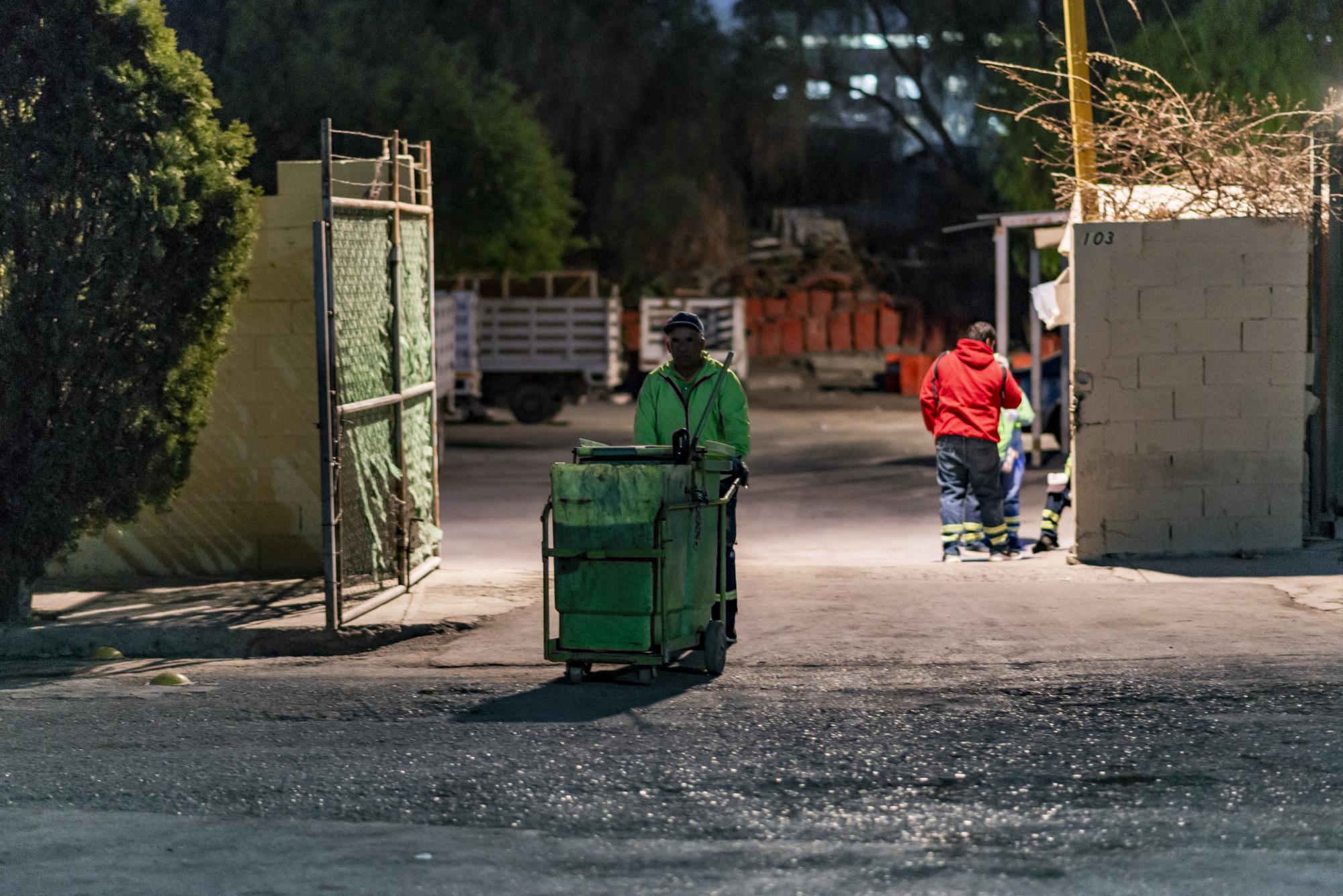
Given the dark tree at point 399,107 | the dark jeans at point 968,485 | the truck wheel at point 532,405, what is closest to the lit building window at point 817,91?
the dark tree at point 399,107

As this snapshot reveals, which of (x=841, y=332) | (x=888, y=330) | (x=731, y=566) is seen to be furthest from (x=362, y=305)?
(x=888, y=330)

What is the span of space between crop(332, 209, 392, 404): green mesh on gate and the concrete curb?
1285 mm

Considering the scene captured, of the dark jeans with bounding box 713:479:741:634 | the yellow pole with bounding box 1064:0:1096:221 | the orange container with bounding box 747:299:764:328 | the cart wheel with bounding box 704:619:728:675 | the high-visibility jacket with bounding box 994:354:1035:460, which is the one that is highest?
the yellow pole with bounding box 1064:0:1096:221

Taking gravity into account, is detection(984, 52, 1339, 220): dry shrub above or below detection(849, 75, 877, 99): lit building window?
below

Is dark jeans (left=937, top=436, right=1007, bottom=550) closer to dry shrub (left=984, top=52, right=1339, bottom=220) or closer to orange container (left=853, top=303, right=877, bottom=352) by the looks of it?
dry shrub (left=984, top=52, right=1339, bottom=220)

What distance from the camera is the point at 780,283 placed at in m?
41.8

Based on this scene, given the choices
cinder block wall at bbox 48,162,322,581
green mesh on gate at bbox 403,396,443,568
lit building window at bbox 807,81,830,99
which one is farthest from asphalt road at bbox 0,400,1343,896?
lit building window at bbox 807,81,830,99

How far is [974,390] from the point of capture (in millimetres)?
12453

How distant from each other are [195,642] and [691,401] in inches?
115

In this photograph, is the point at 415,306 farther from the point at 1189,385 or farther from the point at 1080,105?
the point at 1080,105

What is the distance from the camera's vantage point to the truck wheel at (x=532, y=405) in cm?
2798

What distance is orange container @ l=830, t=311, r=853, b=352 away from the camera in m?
40.2

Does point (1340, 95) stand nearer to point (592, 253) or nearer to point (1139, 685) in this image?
point (1139, 685)

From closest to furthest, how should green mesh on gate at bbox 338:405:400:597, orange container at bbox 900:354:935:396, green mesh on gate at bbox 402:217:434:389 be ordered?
green mesh on gate at bbox 338:405:400:597 < green mesh on gate at bbox 402:217:434:389 < orange container at bbox 900:354:935:396
